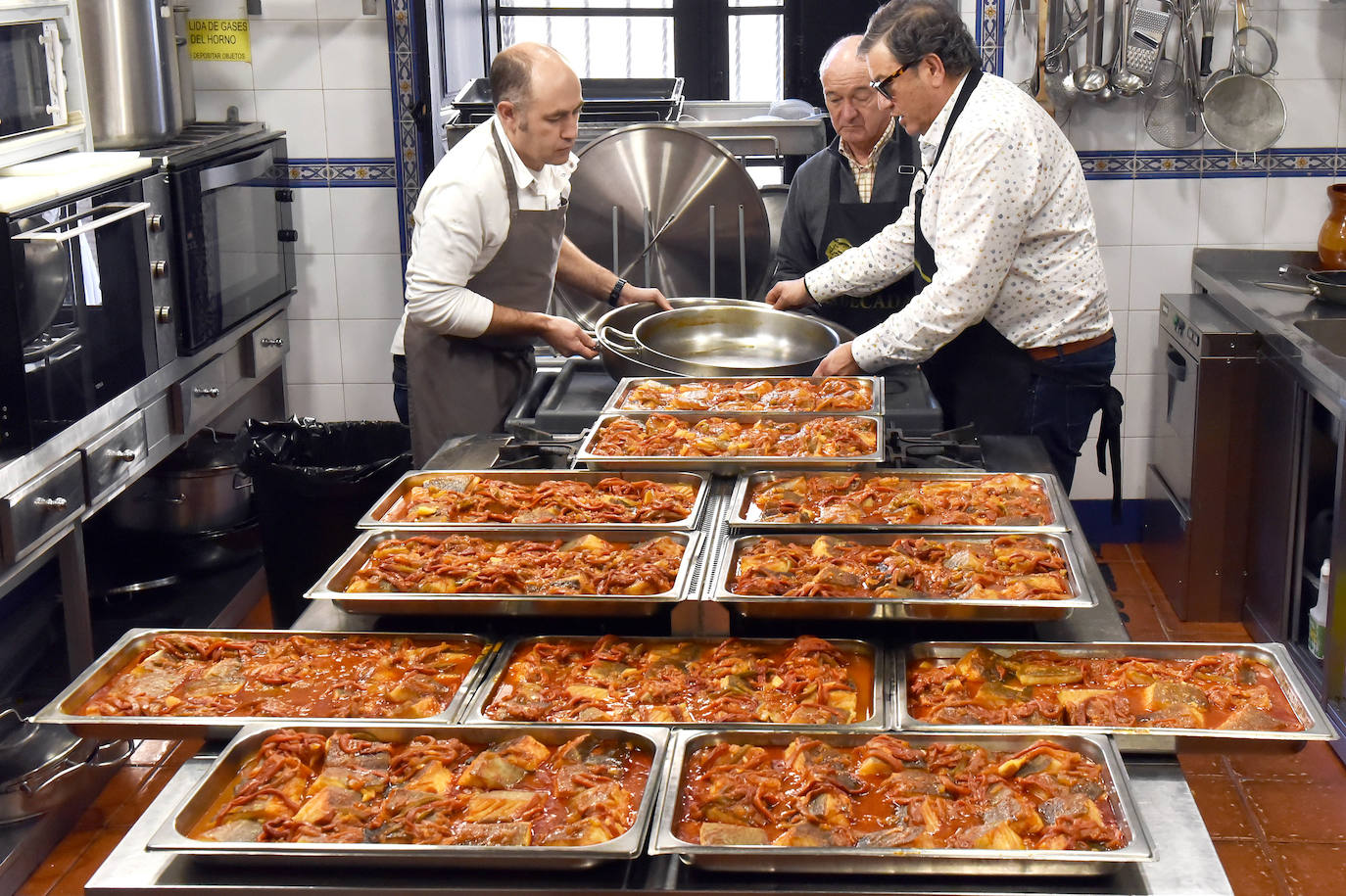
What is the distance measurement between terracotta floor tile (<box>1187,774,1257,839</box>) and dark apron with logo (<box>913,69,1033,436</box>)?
107 centimetres

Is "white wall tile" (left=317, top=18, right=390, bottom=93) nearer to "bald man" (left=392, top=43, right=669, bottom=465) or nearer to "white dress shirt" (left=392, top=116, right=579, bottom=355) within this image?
"bald man" (left=392, top=43, right=669, bottom=465)

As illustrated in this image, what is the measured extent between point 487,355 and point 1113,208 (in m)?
2.66

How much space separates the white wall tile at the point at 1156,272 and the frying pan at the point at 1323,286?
508mm

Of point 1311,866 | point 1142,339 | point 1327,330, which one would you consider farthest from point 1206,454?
point 1311,866

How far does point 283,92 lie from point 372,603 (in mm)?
3560

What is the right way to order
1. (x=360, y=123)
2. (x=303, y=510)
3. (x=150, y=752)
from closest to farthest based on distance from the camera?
(x=150, y=752) → (x=303, y=510) → (x=360, y=123)

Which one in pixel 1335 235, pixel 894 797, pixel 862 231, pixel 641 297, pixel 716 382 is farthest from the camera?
pixel 1335 235

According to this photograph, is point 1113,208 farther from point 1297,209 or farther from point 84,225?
point 84,225

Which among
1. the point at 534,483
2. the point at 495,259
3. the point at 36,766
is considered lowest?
the point at 36,766

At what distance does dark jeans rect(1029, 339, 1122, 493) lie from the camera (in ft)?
11.9

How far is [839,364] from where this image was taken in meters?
3.45

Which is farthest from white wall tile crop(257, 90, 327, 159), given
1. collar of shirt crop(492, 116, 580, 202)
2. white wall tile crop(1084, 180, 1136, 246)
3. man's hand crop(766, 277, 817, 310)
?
white wall tile crop(1084, 180, 1136, 246)

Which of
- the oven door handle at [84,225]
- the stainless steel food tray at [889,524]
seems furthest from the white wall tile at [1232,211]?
the oven door handle at [84,225]

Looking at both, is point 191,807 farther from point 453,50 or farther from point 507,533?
point 453,50
